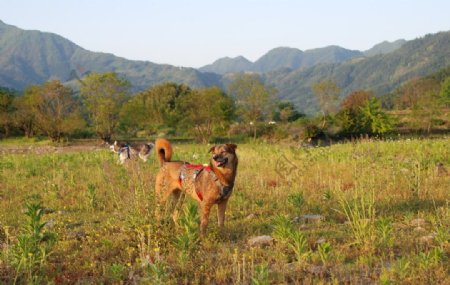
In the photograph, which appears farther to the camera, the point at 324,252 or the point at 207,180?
the point at 207,180

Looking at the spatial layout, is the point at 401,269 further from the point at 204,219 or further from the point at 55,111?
the point at 55,111

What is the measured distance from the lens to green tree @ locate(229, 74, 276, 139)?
4644cm

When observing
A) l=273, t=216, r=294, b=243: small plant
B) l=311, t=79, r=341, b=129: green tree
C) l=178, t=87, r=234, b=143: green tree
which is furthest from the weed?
l=311, t=79, r=341, b=129: green tree

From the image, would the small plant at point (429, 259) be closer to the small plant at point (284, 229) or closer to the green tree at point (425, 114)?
the small plant at point (284, 229)

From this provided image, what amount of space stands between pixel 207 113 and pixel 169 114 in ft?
33.1

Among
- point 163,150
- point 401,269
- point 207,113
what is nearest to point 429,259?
point 401,269

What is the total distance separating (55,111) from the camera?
40.8 meters

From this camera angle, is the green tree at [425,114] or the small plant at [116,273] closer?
the small plant at [116,273]

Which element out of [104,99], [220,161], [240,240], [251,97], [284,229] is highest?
[251,97]

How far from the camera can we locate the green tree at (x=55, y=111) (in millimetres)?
39688

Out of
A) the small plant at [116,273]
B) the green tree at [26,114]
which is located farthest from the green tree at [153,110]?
the small plant at [116,273]

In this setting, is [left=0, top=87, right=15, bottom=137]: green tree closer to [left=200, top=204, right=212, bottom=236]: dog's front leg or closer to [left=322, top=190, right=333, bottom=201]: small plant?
[left=322, top=190, right=333, bottom=201]: small plant

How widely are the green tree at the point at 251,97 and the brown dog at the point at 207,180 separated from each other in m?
38.5

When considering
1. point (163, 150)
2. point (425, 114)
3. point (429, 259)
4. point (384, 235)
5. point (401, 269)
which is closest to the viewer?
point (401, 269)
